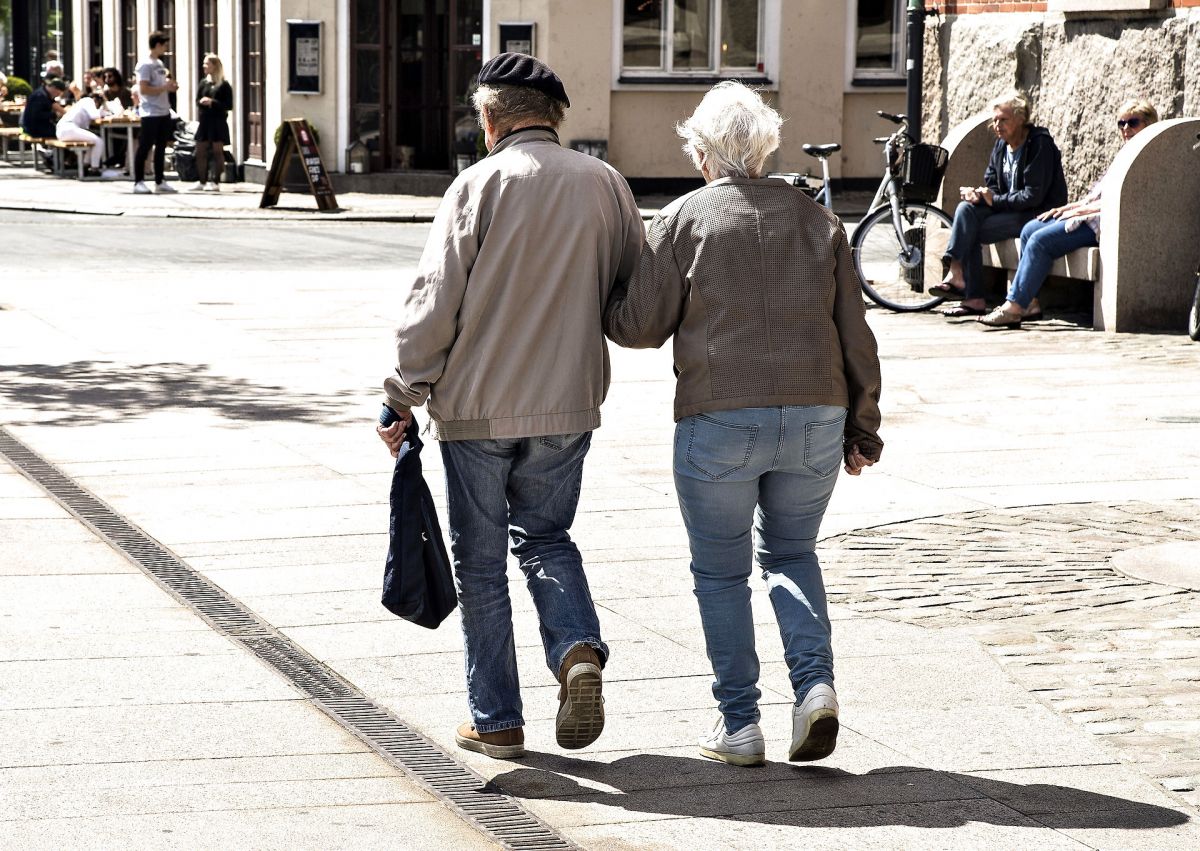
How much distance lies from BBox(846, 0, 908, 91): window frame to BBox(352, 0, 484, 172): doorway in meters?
5.03

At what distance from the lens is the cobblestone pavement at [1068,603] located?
5.05 m

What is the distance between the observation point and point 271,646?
5.65m

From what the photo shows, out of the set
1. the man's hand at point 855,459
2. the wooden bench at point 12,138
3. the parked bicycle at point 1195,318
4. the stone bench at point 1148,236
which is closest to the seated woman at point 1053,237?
the stone bench at point 1148,236

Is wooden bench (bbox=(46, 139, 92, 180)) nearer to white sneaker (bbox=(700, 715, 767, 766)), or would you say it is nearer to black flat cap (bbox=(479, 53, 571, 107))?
black flat cap (bbox=(479, 53, 571, 107))

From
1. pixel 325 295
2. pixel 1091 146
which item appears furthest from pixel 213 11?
pixel 1091 146

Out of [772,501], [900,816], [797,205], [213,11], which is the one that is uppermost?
[213,11]

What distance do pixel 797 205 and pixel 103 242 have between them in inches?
631

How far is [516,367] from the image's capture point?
4.58m

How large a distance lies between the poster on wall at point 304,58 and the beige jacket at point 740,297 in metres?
23.6

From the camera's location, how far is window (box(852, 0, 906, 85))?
2716 centimetres

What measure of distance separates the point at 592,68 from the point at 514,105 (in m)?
21.8

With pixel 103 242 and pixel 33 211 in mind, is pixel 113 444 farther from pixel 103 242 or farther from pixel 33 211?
pixel 33 211

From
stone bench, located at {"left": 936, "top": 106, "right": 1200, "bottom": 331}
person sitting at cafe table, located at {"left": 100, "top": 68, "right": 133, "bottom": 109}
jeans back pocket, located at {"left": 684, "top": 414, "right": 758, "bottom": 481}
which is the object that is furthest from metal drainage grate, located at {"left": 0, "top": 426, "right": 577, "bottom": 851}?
person sitting at cafe table, located at {"left": 100, "top": 68, "right": 133, "bottom": 109}

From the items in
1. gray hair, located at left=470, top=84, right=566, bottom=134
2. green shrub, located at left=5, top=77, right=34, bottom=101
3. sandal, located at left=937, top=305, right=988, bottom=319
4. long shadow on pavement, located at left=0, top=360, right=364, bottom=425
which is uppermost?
green shrub, located at left=5, top=77, right=34, bottom=101
